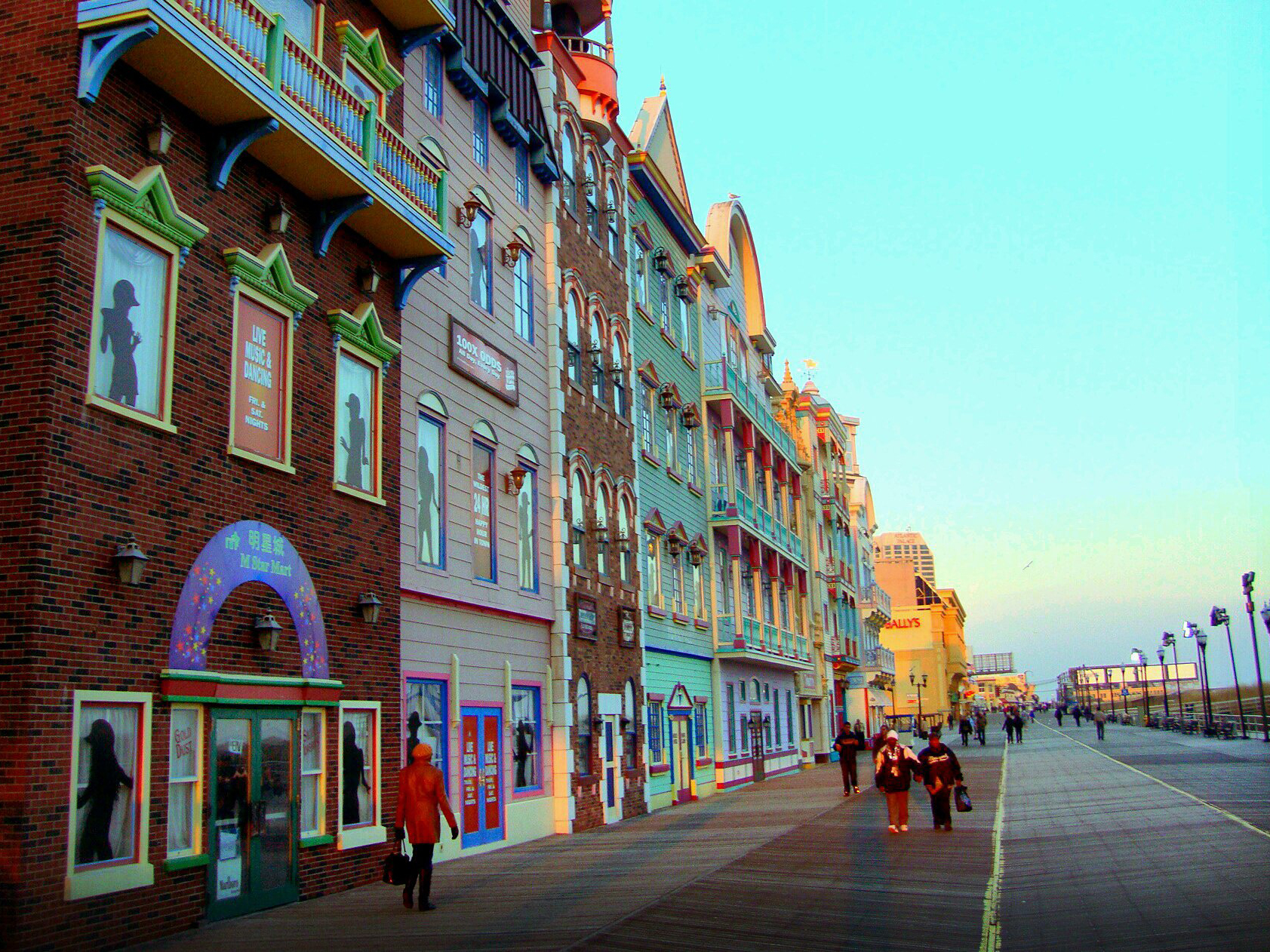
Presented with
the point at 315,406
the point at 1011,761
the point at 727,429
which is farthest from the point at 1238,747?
the point at 315,406

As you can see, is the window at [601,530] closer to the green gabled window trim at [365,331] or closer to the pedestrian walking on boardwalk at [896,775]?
the pedestrian walking on boardwalk at [896,775]

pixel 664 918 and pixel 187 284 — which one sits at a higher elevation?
pixel 187 284

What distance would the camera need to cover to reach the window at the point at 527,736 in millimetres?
18859

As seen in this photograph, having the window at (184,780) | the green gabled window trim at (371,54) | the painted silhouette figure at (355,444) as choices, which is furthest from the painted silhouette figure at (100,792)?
the green gabled window trim at (371,54)

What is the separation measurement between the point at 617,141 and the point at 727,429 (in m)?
10.4

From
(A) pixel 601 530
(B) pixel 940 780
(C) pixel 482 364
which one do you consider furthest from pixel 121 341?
(A) pixel 601 530

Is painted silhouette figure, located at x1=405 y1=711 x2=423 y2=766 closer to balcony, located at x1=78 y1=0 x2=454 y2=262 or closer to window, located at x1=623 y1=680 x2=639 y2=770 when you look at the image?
balcony, located at x1=78 y1=0 x2=454 y2=262

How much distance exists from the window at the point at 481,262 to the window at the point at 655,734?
34.1 ft

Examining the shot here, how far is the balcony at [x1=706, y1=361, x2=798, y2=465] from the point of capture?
113 feet

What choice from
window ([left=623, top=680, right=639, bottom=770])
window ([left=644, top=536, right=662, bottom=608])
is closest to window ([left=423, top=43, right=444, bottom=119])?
window ([left=623, top=680, right=639, bottom=770])

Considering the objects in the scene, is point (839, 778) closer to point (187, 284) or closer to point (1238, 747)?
point (1238, 747)

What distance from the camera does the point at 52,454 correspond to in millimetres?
9523

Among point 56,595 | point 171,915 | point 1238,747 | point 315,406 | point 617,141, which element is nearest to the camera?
point 56,595

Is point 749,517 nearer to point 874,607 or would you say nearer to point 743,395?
point 743,395
